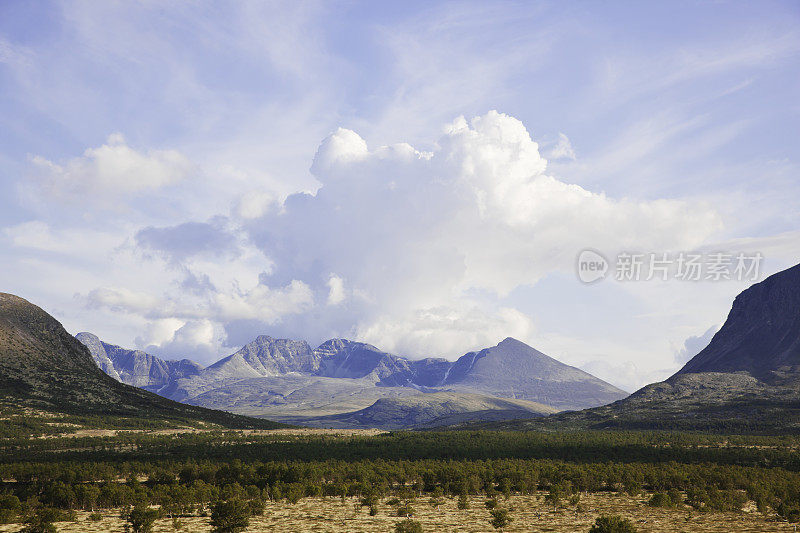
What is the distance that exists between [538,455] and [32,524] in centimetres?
10548

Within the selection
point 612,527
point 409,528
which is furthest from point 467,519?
point 612,527

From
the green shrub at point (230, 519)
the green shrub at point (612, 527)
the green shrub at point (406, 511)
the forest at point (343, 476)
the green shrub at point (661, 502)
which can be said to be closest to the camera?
the green shrub at point (612, 527)

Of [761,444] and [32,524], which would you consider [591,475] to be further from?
[761,444]

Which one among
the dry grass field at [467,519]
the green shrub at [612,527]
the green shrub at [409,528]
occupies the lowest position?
the dry grass field at [467,519]

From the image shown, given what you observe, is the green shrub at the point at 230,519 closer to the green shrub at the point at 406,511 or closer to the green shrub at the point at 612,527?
the green shrub at the point at 406,511

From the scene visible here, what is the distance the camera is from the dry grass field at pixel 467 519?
58969 mm

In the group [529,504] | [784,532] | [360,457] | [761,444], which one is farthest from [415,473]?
[761,444]

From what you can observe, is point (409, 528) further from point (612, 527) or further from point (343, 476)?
point (343, 476)

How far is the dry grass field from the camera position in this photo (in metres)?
59.0

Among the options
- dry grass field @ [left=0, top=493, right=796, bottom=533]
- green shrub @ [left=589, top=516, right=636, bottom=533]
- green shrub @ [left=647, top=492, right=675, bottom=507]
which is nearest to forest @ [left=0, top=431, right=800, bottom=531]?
green shrub @ [left=647, top=492, right=675, bottom=507]

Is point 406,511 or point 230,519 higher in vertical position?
point 230,519

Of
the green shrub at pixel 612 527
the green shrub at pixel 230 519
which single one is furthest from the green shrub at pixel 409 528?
the green shrub at pixel 612 527

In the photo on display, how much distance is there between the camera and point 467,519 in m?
64.8

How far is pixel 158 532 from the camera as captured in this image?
56.8m
